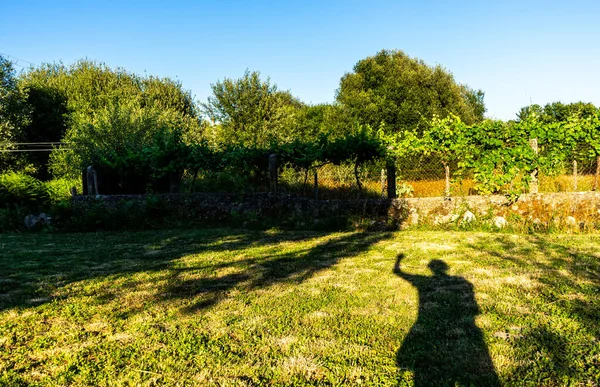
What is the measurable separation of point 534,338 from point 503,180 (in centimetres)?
714

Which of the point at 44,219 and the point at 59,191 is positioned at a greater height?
the point at 59,191

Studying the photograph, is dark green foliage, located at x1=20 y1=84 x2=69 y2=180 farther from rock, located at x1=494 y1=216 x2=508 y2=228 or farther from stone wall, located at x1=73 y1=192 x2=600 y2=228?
rock, located at x1=494 y1=216 x2=508 y2=228

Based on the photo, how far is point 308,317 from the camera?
12.5ft

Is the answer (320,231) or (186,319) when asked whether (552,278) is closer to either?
(186,319)

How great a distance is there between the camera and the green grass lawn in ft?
9.24

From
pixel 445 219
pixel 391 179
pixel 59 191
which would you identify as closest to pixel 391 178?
pixel 391 179

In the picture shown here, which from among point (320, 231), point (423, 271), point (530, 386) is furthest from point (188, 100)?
point (530, 386)

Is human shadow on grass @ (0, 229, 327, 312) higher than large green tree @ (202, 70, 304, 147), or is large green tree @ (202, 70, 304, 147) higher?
large green tree @ (202, 70, 304, 147)

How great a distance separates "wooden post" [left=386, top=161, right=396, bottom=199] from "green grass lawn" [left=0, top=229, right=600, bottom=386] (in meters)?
3.36

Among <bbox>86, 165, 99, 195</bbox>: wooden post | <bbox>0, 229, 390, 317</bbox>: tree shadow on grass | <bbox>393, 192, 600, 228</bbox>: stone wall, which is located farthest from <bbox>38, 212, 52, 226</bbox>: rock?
<bbox>393, 192, 600, 228</bbox>: stone wall

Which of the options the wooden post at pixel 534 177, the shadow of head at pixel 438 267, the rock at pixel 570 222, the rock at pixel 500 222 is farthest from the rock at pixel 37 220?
the rock at pixel 570 222

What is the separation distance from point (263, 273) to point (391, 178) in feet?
19.0

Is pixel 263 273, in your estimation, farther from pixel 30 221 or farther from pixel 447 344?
pixel 30 221

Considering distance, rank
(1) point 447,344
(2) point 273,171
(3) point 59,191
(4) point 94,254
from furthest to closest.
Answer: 1. (3) point 59,191
2. (2) point 273,171
3. (4) point 94,254
4. (1) point 447,344
